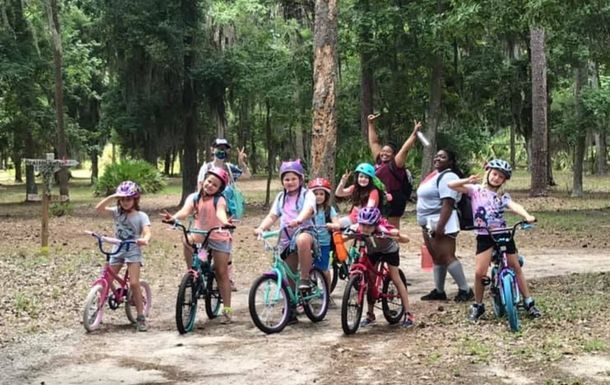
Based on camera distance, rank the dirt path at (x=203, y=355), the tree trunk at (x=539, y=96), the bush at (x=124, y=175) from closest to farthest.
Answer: the dirt path at (x=203, y=355), the tree trunk at (x=539, y=96), the bush at (x=124, y=175)

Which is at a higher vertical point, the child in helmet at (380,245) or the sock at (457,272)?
the child in helmet at (380,245)

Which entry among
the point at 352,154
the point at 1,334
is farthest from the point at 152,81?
the point at 1,334

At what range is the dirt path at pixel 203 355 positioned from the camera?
540cm

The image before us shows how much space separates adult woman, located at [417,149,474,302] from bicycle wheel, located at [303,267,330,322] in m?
1.39

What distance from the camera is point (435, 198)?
810 centimetres

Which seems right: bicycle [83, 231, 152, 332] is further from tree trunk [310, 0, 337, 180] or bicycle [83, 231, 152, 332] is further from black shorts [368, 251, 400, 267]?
tree trunk [310, 0, 337, 180]

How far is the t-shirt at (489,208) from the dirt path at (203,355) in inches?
42.1

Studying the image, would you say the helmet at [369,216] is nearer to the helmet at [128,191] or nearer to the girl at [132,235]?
the girl at [132,235]

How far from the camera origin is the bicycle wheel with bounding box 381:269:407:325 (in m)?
7.14

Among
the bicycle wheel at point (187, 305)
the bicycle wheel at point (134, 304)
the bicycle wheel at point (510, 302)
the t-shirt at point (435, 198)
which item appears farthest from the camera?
the t-shirt at point (435, 198)

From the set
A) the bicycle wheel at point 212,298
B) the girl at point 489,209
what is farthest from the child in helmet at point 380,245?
the bicycle wheel at point 212,298

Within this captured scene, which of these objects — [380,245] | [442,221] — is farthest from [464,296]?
[380,245]

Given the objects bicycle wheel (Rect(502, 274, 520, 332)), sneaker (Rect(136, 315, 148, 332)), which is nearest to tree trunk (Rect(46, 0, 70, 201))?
sneaker (Rect(136, 315, 148, 332))

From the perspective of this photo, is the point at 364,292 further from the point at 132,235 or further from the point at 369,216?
the point at 132,235
